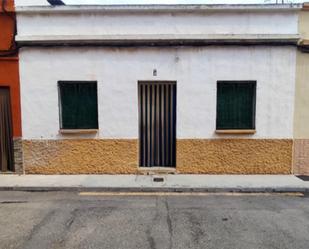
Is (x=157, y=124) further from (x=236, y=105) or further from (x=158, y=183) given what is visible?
(x=236, y=105)

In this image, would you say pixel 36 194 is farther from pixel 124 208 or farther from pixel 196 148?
pixel 196 148

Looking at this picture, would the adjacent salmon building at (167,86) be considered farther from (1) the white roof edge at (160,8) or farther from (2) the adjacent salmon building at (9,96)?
(2) the adjacent salmon building at (9,96)

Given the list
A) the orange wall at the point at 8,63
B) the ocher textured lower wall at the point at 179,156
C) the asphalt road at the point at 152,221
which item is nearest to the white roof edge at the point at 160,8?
the orange wall at the point at 8,63

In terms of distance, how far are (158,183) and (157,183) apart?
0.02 metres

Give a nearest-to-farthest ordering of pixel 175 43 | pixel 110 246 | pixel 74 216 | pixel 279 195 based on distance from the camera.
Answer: pixel 110 246, pixel 74 216, pixel 279 195, pixel 175 43

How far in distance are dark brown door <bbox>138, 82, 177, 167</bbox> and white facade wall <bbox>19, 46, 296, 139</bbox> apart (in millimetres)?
277

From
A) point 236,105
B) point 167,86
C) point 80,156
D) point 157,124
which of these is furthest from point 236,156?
point 80,156

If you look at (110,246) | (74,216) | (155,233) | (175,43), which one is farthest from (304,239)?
(175,43)

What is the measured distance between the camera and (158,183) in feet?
23.2

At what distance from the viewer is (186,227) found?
4.80 metres

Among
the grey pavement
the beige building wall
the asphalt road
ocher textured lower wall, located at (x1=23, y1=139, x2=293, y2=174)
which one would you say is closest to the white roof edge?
the beige building wall

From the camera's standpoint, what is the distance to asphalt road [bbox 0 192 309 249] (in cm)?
431

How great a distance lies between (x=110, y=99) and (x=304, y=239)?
544 cm

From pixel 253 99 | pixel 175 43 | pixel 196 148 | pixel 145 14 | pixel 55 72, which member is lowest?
pixel 196 148
